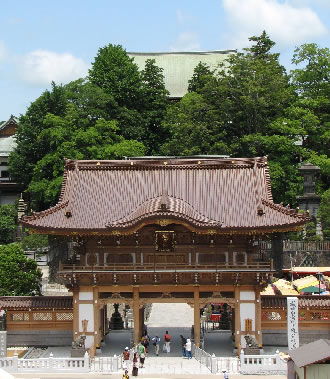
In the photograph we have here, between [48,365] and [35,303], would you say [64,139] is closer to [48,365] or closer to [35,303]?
[35,303]

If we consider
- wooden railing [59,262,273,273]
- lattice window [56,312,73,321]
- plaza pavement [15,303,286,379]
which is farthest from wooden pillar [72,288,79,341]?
lattice window [56,312,73,321]

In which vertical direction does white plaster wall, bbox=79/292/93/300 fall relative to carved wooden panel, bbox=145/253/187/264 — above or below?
below

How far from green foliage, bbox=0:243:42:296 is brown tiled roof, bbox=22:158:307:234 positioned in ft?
36.7

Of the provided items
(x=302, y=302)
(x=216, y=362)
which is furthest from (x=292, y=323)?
(x=302, y=302)

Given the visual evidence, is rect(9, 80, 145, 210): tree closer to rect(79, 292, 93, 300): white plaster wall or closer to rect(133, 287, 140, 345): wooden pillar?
rect(79, 292, 93, 300): white plaster wall

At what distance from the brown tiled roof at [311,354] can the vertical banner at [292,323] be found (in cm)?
984

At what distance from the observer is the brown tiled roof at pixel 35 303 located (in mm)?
45156

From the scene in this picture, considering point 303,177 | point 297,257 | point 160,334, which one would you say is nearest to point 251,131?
point 303,177

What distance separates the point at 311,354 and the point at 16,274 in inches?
1225

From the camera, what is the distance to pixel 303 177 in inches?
2913

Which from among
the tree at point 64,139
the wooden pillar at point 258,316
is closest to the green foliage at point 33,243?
the tree at point 64,139

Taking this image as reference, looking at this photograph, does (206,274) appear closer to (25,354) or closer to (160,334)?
(160,334)

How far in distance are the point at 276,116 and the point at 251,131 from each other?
2.99 m

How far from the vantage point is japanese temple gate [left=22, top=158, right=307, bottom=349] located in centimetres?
4275
